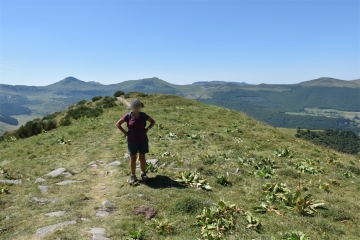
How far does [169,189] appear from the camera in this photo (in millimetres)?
9633

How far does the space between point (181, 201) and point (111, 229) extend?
233 centimetres

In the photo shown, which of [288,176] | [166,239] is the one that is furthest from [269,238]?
[288,176]

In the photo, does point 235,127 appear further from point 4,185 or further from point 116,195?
point 4,185

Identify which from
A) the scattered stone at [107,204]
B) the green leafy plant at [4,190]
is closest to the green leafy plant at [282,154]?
the scattered stone at [107,204]

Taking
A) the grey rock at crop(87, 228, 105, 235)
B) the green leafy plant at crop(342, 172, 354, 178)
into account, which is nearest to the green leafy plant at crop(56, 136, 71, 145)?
the grey rock at crop(87, 228, 105, 235)

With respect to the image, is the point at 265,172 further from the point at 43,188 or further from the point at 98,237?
the point at 43,188

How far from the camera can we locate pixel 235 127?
80.9ft

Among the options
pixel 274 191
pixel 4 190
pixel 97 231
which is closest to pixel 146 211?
pixel 97 231

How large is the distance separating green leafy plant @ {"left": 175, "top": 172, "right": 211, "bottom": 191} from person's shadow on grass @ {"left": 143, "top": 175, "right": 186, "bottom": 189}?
324 millimetres

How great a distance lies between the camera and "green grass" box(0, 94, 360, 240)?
23.5ft

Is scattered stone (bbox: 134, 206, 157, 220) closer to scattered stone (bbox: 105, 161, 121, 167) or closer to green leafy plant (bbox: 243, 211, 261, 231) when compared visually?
green leafy plant (bbox: 243, 211, 261, 231)

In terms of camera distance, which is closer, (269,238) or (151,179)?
(269,238)

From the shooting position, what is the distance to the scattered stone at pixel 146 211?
7719mm

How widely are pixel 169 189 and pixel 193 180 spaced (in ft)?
4.48
